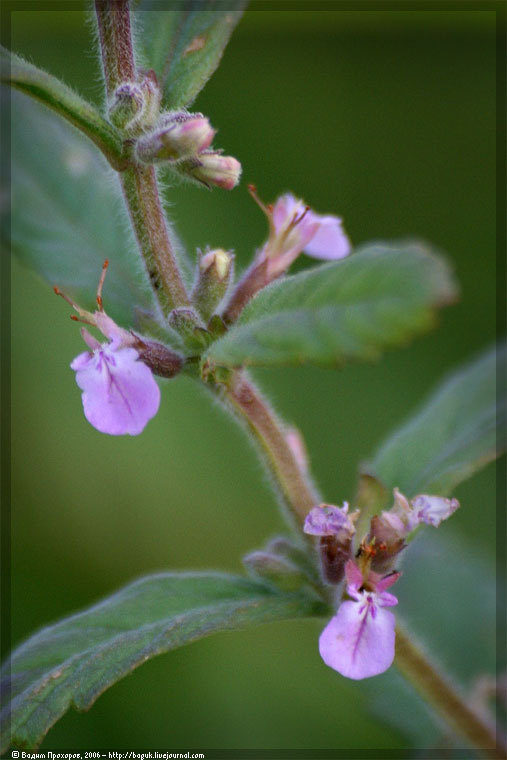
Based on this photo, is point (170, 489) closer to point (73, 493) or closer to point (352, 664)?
point (73, 493)

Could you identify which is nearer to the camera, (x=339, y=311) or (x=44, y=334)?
(x=339, y=311)

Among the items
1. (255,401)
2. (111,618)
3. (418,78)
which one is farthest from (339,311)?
(418,78)

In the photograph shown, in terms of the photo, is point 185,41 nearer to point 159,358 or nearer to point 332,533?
point 159,358

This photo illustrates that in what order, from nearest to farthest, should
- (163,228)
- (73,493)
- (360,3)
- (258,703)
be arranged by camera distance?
(163,228) < (258,703) < (73,493) < (360,3)

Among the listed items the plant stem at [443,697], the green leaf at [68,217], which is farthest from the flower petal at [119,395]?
the plant stem at [443,697]

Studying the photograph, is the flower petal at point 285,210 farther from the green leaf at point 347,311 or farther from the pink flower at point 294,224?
the green leaf at point 347,311

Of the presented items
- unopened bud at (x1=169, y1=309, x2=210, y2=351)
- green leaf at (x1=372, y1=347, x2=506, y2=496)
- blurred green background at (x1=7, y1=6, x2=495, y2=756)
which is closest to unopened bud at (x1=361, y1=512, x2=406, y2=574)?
green leaf at (x1=372, y1=347, x2=506, y2=496)
